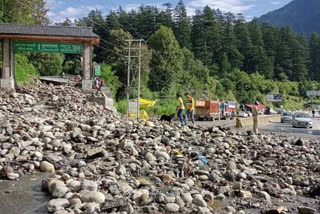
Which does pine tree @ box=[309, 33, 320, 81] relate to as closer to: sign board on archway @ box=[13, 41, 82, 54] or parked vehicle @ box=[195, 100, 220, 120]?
parked vehicle @ box=[195, 100, 220, 120]

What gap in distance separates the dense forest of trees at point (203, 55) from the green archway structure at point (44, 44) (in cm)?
1808

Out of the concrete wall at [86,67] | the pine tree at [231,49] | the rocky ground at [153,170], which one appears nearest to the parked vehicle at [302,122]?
the concrete wall at [86,67]

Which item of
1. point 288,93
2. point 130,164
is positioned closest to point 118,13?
point 288,93

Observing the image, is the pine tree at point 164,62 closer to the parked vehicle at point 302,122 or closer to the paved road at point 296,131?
the parked vehicle at point 302,122

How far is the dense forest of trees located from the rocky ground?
116 feet

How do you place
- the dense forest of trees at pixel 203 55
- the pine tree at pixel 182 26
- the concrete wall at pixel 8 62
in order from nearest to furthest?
the concrete wall at pixel 8 62 → the dense forest of trees at pixel 203 55 → the pine tree at pixel 182 26

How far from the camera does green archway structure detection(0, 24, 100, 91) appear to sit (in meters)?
26.1

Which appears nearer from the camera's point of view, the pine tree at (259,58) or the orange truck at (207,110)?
the orange truck at (207,110)

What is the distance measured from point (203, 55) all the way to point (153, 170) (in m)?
98.0

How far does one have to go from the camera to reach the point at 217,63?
353 feet

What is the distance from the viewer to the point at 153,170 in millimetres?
9375

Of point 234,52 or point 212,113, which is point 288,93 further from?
point 212,113

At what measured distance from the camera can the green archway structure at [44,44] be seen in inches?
1029

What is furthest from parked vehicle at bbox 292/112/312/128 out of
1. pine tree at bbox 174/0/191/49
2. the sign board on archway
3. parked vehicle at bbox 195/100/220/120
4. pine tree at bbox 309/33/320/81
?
pine tree at bbox 309/33/320/81
